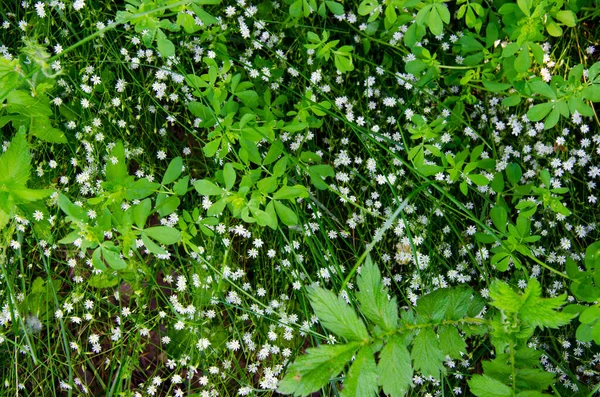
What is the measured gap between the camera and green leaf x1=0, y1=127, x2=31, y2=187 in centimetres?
169

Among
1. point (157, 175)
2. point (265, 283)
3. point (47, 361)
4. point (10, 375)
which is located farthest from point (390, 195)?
point (10, 375)

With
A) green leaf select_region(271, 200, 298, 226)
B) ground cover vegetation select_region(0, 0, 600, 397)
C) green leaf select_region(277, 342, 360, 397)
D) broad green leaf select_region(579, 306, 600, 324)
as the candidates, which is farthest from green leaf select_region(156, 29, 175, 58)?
broad green leaf select_region(579, 306, 600, 324)

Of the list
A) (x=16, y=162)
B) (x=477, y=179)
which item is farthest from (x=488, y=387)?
(x=16, y=162)

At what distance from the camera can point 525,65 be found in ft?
6.20

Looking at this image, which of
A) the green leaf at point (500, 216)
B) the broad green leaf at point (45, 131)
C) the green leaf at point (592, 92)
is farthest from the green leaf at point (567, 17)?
the broad green leaf at point (45, 131)

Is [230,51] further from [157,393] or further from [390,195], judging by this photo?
[157,393]

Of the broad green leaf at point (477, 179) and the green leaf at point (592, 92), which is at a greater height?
the green leaf at point (592, 92)

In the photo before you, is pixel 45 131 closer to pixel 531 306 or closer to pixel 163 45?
pixel 163 45

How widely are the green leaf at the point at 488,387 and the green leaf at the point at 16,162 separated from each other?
4.62ft

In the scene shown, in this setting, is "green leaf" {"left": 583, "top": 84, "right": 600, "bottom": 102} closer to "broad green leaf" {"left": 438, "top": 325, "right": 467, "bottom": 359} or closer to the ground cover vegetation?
the ground cover vegetation

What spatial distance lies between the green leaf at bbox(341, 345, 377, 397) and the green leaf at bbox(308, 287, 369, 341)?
0.05 metres

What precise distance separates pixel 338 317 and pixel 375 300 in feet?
0.35

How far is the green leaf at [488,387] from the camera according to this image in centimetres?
159

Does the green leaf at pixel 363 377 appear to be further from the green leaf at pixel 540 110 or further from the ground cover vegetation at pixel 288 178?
the green leaf at pixel 540 110
